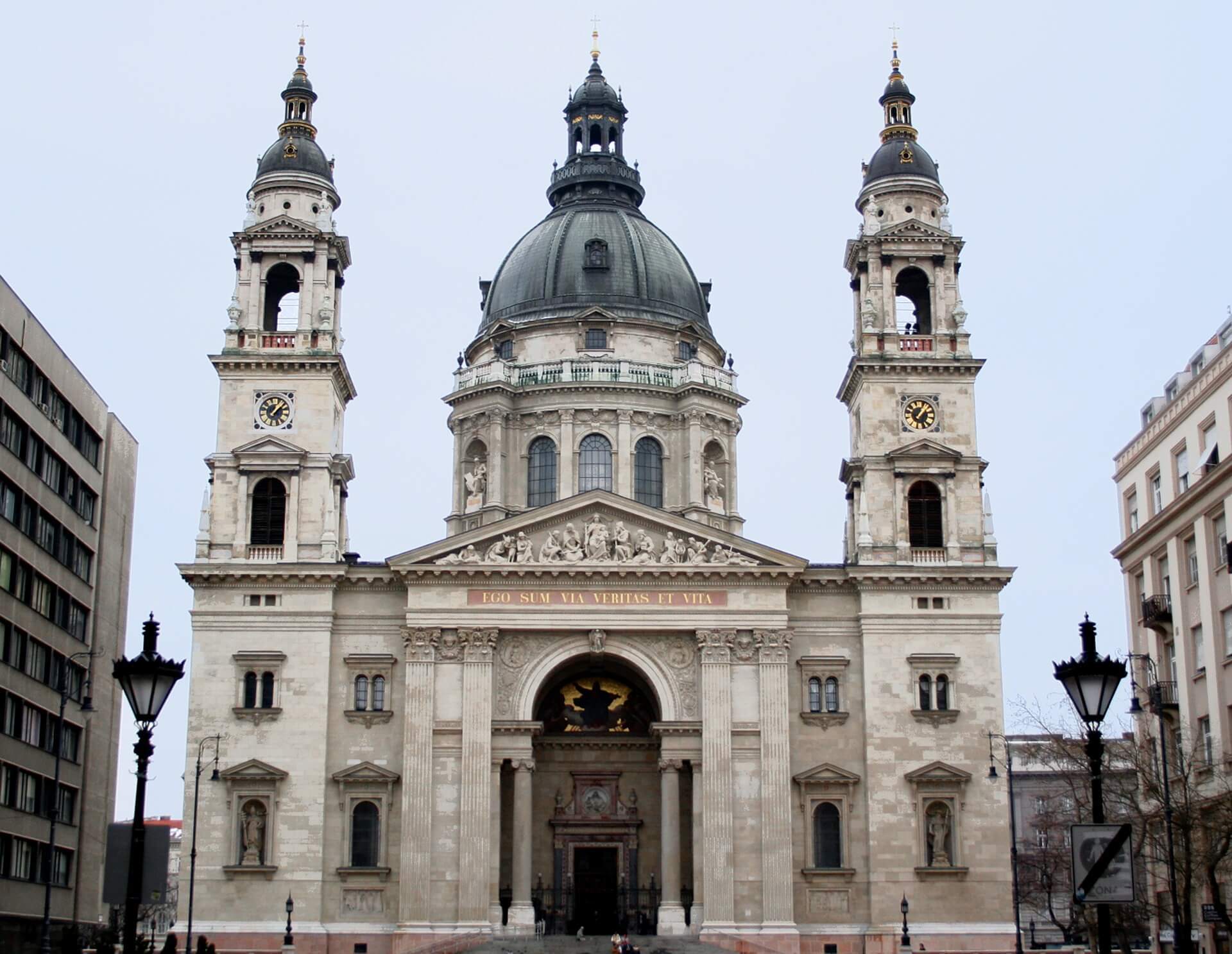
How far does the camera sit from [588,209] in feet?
258

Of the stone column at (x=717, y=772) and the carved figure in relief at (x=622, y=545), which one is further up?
the carved figure in relief at (x=622, y=545)

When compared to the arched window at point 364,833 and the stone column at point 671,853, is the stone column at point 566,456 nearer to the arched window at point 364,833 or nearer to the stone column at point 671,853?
the stone column at point 671,853

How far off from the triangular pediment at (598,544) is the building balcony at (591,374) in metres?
12.2

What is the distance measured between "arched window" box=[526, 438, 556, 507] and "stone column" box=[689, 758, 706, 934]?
53.0 ft

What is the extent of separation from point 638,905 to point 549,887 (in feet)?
11.0

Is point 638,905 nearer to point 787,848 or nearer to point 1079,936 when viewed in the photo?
point 787,848

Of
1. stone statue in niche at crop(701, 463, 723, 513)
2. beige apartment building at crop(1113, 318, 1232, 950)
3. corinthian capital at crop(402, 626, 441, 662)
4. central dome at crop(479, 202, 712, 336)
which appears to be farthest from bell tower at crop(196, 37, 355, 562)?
beige apartment building at crop(1113, 318, 1232, 950)

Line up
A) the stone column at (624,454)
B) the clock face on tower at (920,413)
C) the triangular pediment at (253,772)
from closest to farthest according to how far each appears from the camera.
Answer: the triangular pediment at (253,772) → the clock face on tower at (920,413) → the stone column at (624,454)

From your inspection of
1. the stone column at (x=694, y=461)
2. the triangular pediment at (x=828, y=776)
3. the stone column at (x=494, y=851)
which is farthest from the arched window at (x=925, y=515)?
the stone column at (x=494, y=851)

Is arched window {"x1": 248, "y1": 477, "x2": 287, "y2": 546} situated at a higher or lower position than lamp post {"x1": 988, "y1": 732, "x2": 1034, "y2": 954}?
higher

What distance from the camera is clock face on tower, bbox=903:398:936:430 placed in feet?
207

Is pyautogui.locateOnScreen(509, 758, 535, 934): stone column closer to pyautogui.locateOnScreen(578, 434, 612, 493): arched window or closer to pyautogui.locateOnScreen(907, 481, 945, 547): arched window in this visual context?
pyautogui.locateOnScreen(578, 434, 612, 493): arched window

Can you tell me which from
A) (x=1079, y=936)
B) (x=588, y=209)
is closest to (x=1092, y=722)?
(x=588, y=209)

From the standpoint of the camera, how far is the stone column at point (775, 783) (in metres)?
57.1
